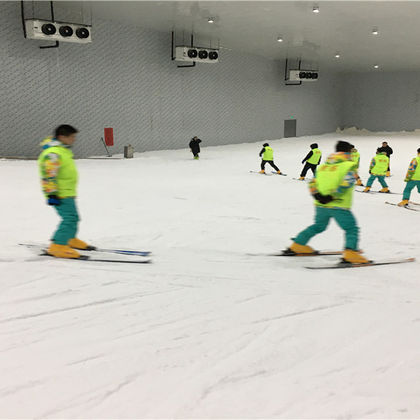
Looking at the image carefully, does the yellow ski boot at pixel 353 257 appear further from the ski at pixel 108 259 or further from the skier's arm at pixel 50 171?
the skier's arm at pixel 50 171

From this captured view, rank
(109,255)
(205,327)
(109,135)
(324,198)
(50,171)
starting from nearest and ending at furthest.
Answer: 1. (205,327)
2. (50,171)
3. (324,198)
4. (109,255)
5. (109,135)

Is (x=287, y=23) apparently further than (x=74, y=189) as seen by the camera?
Yes

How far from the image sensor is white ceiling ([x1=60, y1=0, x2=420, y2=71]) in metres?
12.2

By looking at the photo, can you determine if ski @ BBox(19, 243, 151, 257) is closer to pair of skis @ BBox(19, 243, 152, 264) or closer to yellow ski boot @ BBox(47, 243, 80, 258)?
pair of skis @ BBox(19, 243, 152, 264)

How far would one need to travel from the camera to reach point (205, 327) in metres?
3.19

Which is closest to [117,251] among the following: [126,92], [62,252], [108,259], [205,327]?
[108,259]

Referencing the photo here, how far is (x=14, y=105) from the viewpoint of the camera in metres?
13.3

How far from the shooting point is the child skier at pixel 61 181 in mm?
4242

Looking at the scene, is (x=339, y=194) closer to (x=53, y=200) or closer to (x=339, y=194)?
(x=339, y=194)

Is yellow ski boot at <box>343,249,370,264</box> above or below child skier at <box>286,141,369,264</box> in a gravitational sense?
below

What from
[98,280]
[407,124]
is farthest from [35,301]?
[407,124]

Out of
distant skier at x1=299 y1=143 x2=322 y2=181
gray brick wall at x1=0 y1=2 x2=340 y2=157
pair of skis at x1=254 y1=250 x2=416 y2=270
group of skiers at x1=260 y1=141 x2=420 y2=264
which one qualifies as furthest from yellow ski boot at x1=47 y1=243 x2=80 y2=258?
gray brick wall at x1=0 y1=2 x2=340 y2=157

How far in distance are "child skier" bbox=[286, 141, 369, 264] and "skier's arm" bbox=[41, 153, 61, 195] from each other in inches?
108

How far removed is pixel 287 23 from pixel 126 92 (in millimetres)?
6701
